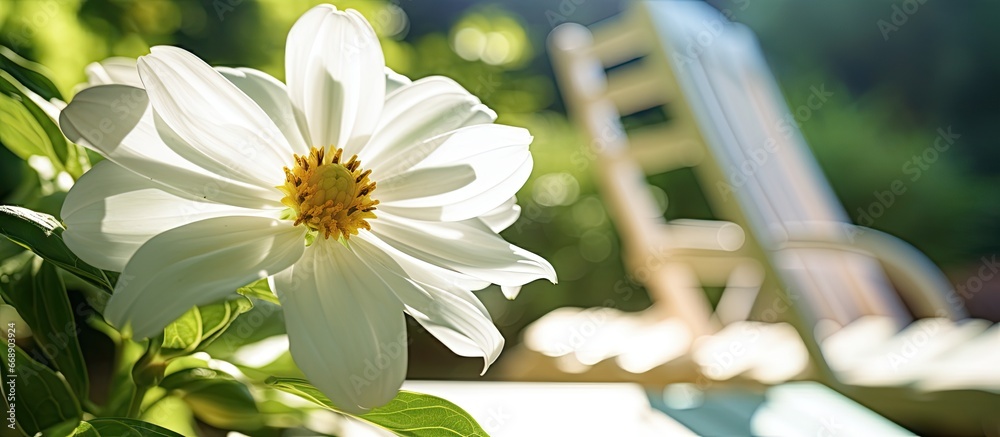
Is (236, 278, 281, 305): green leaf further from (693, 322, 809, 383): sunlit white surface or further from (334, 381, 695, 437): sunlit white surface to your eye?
(693, 322, 809, 383): sunlit white surface

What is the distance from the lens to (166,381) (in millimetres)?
210

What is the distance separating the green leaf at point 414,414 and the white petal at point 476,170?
0.05 meters

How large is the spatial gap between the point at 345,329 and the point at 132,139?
6cm

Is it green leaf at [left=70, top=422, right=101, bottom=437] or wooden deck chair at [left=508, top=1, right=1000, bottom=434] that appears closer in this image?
green leaf at [left=70, top=422, right=101, bottom=437]

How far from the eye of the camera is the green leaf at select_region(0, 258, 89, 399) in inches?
8.3

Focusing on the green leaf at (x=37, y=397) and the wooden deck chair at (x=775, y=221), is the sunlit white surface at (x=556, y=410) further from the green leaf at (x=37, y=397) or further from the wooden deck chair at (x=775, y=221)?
the wooden deck chair at (x=775, y=221)

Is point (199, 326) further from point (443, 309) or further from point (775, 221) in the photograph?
point (775, 221)

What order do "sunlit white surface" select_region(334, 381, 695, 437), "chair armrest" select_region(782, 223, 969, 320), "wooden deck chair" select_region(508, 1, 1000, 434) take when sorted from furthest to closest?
"chair armrest" select_region(782, 223, 969, 320) < "wooden deck chair" select_region(508, 1, 1000, 434) < "sunlit white surface" select_region(334, 381, 695, 437)

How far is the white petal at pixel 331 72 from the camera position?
0.19 m

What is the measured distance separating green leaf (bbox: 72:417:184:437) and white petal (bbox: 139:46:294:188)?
0.20ft

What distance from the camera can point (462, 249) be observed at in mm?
193

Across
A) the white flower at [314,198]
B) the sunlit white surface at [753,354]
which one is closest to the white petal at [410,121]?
the white flower at [314,198]

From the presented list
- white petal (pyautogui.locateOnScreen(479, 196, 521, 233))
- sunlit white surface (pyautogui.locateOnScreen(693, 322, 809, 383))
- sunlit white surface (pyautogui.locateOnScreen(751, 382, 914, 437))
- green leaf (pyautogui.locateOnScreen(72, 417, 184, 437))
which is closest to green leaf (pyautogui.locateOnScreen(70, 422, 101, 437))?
green leaf (pyautogui.locateOnScreen(72, 417, 184, 437))

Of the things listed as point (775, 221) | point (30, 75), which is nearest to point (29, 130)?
point (30, 75)
